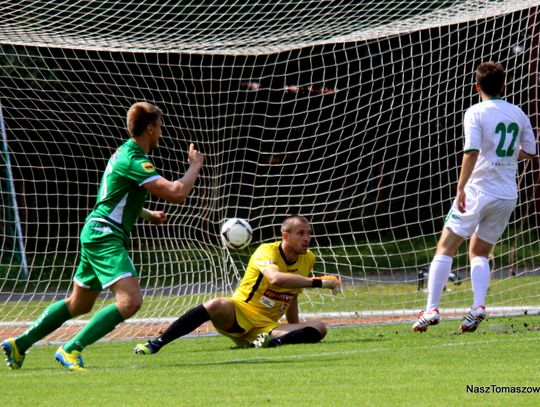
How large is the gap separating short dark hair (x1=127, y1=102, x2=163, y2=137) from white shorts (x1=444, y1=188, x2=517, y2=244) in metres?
2.54

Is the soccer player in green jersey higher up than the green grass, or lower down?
higher up

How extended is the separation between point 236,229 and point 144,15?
403 cm

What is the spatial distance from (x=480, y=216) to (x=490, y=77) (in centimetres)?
107

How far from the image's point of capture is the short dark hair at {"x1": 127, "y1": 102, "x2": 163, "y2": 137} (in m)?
7.05

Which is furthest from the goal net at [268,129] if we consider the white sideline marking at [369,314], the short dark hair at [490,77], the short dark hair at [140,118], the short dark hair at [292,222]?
the short dark hair at [140,118]

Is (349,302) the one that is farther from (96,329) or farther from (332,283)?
(96,329)

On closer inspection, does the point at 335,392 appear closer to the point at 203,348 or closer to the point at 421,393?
the point at 421,393

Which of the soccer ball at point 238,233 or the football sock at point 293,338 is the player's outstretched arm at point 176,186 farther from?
the soccer ball at point 238,233

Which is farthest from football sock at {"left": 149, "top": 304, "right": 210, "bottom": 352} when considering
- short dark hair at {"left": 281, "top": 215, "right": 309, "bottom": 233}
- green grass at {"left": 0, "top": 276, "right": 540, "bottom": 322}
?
green grass at {"left": 0, "top": 276, "right": 540, "bottom": 322}

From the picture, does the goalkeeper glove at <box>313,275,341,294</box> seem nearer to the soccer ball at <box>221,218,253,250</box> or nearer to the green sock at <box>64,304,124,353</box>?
the green sock at <box>64,304,124,353</box>

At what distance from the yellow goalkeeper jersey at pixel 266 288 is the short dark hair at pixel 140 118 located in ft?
5.14

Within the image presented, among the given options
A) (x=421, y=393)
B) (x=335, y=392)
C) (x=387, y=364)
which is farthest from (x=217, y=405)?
(x=387, y=364)

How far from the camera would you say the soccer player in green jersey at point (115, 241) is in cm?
680

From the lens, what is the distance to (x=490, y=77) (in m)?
8.29
